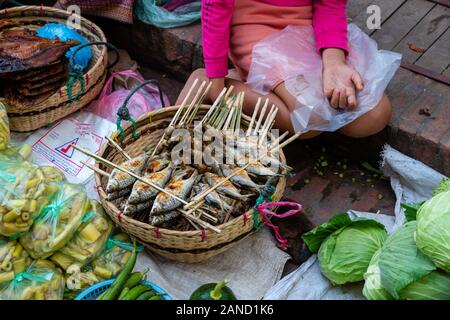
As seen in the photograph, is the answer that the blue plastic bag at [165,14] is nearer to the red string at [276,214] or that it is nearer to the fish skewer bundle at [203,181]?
the fish skewer bundle at [203,181]

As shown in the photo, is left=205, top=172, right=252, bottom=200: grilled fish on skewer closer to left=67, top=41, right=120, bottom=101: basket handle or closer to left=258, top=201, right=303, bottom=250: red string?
left=258, top=201, right=303, bottom=250: red string

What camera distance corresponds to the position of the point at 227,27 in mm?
2803

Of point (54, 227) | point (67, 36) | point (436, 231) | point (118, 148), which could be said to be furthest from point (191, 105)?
point (436, 231)

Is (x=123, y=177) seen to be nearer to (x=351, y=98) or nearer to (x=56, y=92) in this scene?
(x=56, y=92)

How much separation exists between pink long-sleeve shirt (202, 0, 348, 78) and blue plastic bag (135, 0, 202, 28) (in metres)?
0.67

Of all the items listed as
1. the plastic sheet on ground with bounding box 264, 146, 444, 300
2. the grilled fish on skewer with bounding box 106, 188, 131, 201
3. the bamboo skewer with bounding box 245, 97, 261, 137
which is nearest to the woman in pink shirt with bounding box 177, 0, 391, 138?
the bamboo skewer with bounding box 245, 97, 261, 137

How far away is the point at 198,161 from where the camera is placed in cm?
253

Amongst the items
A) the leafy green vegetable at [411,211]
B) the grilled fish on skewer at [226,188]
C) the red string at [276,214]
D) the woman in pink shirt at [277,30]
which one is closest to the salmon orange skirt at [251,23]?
the woman in pink shirt at [277,30]

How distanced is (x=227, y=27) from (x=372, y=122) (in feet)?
2.79

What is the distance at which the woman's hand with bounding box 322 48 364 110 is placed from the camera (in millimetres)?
2611

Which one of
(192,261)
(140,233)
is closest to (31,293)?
(140,233)

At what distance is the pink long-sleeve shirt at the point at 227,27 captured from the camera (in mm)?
2758
